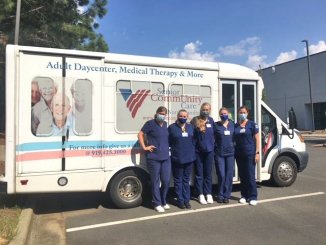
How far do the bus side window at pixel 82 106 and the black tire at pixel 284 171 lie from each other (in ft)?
14.6

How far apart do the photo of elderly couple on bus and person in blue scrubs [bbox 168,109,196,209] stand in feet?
5.03

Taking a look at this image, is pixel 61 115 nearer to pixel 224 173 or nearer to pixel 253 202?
pixel 224 173

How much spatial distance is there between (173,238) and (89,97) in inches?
112

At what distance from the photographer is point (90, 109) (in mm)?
7980

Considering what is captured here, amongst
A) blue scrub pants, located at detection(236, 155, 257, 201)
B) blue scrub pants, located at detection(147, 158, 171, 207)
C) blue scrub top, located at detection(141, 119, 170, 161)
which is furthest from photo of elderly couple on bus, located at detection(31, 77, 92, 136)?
blue scrub pants, located at detection(236, 155, 257, 201)

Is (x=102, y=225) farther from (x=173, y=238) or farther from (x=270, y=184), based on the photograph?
(x=270, y=184)

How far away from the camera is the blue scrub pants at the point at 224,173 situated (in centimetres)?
883

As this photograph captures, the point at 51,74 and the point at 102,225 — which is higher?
the point at 51,74

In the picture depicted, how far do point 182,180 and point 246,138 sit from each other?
4.75 feet

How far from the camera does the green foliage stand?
17000 millimetres

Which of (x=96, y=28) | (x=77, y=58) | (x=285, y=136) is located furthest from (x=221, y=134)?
(x=96, y=28)

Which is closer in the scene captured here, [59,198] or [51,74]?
[51,74]

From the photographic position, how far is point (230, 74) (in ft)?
30.8

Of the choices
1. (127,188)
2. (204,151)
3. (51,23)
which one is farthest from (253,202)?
(51,23)
